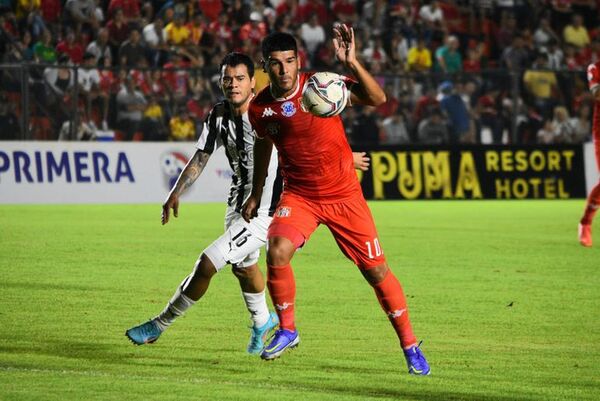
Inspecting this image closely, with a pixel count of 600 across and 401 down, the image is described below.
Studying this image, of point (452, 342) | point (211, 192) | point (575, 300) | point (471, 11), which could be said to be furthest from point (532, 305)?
point (471, 11)

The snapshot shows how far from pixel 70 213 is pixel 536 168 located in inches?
371

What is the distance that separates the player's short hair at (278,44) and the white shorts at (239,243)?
1.23 m

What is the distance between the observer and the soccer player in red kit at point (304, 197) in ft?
24.8

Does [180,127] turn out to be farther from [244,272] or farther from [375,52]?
[244,272]

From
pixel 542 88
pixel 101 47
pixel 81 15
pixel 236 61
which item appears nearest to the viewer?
pixel 236 61

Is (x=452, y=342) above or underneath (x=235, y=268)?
underneath

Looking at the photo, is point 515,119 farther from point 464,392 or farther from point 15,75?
A: point 464,392

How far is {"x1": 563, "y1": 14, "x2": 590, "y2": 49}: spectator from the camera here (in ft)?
93.8

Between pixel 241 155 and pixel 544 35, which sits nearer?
pixel 241 155

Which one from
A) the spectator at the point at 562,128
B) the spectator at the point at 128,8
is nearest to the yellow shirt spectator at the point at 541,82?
the spectator at the point at 562,128

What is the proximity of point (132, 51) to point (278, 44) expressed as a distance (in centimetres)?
1632

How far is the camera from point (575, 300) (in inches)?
439

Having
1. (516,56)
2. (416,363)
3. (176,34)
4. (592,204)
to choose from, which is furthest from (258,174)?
(516,56)

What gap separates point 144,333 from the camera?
821cm
